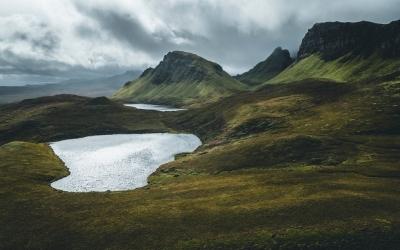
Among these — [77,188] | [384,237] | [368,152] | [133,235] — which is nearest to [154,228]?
[133,235]

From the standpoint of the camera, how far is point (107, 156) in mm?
198250

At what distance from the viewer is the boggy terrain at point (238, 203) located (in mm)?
76000

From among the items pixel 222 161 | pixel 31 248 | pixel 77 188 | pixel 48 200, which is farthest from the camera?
pixel 222 161

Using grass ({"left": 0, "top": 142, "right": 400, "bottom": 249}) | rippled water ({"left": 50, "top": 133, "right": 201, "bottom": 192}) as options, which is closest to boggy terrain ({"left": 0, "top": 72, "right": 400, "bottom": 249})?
grass ({"left": 0, "top": 142, "right": 400, "bottom": 249})

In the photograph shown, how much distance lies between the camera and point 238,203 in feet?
313

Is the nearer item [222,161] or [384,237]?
[384,237]

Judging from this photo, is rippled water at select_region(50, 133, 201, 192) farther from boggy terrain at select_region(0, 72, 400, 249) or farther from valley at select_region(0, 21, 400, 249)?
boggy terrain at select_region(0, 72, 400, 249)

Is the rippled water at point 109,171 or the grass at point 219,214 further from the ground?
the rippled water at point 109,171

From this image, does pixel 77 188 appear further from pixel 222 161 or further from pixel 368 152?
pixel 368 152

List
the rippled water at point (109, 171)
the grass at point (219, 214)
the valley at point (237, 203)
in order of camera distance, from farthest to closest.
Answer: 1. the rippled water at point (109, 171)
2. the valley at point (237, 203)
3. the grass at point (219, 214)

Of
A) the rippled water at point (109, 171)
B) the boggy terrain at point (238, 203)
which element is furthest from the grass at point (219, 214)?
the rippled water at point (109, 171)

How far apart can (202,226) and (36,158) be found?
114520 millimetres

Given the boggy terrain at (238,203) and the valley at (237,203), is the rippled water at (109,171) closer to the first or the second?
the valley at (237,203)

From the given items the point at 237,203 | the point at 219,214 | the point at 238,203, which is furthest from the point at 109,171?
the point at 219,214
